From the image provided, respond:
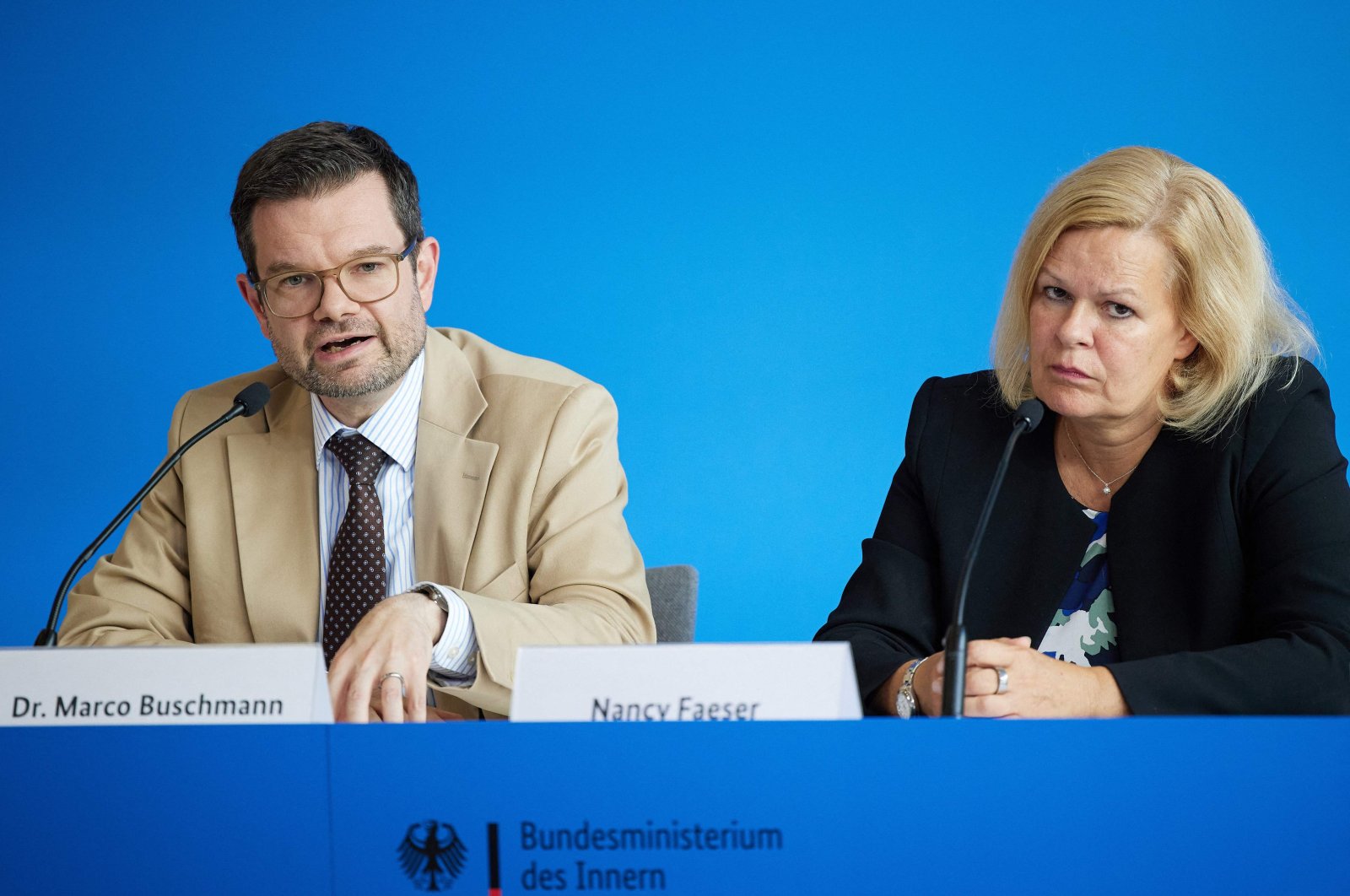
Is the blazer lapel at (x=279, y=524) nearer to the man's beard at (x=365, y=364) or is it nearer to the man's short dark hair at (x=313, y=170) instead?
the man's beard at (x=365, y=364)

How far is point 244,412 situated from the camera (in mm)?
1830

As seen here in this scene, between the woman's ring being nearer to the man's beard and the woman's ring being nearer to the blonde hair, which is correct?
the man's beard

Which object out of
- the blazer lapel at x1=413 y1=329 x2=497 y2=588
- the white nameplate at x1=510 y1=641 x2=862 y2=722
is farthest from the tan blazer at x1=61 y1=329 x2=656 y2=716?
the white nameplate at x1=510 y1=641 x2=862 y2=722

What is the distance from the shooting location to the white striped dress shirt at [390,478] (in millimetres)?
2027

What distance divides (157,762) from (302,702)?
130 millimetres

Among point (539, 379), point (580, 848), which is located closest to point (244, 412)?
point (539, 379)

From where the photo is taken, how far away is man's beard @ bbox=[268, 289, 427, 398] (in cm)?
200

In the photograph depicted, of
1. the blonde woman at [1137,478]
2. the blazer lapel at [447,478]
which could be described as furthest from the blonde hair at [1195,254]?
the blazer lapel at [447,478]

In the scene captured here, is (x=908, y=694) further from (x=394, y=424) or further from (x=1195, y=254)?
(x=394, y=424)

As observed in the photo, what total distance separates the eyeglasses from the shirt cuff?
21.6 inches

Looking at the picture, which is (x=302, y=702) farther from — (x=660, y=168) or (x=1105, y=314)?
(x=660, y=168)

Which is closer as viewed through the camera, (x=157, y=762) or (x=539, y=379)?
(x=157, y=762)

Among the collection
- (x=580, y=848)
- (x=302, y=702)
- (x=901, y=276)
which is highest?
(x=901, y=276)

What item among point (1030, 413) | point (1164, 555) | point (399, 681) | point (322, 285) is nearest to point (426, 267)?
point (322, 285)
